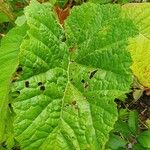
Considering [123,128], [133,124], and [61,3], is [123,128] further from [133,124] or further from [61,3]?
[61,3]

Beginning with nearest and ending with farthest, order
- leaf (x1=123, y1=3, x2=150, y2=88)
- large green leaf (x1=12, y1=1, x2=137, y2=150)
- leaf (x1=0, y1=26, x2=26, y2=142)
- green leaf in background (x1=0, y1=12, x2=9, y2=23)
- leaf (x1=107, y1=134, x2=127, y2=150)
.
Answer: large green leaf (x1=12, y1=1, x2=137, y2=150), leaf (x1=0, y1=26, x2=26, y2=142), leaf (x1=123, y1=3, x2=150, y2=88), leaf (x1=107, y1=134, x2=127, y2=150), green leaf in background (x1=0, y1=12, x2=9, y2=23)

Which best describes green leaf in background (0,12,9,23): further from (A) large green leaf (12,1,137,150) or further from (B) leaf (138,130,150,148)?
(B) leaf (138,130,150,148)

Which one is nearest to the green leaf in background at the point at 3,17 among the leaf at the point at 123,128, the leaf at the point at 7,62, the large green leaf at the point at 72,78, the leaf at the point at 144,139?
the leaf at the point at 7,62

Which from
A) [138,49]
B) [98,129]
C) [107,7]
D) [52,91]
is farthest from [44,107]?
[138,49]

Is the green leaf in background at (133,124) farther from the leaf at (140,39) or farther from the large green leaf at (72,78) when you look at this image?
the large green leaf at (72,78)

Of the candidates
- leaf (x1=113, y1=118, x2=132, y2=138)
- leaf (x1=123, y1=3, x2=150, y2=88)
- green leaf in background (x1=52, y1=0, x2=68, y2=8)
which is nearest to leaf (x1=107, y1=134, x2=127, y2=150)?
leaf (x1=113, y1=118, x2=132, y2=138)

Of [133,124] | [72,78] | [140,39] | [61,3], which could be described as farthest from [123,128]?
[61,3]

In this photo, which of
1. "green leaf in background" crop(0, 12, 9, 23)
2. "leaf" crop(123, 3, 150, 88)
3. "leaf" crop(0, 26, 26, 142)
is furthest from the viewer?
"green leaf in background" crop(0, 12, 9, 23)
